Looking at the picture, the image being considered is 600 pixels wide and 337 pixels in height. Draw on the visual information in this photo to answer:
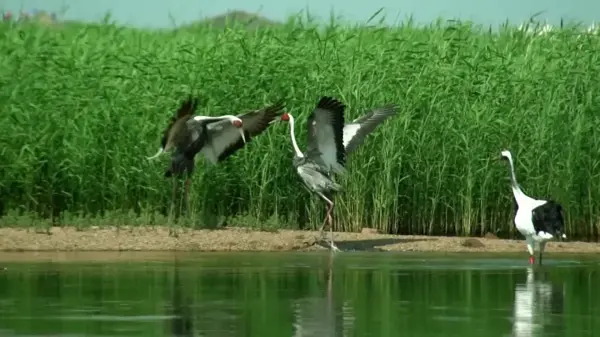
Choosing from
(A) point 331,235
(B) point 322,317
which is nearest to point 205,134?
(A) point 331,235

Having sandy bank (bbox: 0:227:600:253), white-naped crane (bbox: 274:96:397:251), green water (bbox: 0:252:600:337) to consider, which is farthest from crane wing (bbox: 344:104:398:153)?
green water (bbox: 0:252:600:337)

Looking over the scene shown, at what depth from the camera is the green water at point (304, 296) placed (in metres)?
10.4

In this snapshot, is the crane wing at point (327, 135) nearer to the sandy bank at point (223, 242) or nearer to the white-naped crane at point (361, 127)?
the white-naped crane at point (361, 127)

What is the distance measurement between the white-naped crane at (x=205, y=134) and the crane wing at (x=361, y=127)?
35.1 inches

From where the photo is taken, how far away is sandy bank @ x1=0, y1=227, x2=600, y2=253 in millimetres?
17016

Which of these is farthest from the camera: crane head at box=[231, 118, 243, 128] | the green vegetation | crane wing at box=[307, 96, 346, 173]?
the green vegetation

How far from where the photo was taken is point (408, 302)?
40.1 feet

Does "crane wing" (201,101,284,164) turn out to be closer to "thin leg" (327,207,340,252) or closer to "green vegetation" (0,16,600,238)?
"green vegetation" (0,16,600,238)

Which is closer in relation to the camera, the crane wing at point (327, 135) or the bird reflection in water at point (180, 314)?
the bird reflection in water at point (180, 314)

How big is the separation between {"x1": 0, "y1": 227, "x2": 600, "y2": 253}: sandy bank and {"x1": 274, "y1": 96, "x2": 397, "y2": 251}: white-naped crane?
18.1 inches

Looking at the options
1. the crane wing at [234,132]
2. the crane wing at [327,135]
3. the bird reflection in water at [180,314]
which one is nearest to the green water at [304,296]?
the bird reflection in water at [180,314]

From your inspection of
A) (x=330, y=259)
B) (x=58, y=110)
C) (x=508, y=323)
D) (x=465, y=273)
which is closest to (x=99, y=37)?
(x=58, y=110)

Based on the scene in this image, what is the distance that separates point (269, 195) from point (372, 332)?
9.03 m

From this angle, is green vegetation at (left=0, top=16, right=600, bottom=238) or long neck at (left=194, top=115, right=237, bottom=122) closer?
long neck at (left=194, top=115, right=237, bottom=122)
